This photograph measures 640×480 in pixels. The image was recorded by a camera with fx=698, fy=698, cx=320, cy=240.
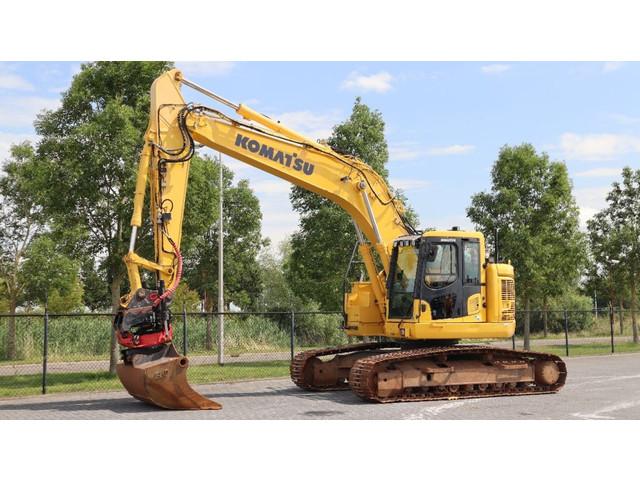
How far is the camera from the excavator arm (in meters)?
11.7

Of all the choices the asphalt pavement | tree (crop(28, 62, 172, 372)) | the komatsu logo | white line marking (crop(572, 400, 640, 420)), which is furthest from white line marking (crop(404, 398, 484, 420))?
tree (crop(28, 62, 172, 372))

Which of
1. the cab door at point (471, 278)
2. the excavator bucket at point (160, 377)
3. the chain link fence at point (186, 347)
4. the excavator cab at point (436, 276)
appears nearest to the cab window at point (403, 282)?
the excavator cab at point (436, 276)

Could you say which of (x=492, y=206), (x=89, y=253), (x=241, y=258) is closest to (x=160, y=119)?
(x=89, y=253)

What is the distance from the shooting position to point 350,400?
13.9m

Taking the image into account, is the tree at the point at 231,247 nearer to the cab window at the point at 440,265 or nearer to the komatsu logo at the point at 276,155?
the komatsu logo at the point at 276,155

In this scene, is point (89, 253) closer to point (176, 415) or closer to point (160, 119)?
point (160, 119)

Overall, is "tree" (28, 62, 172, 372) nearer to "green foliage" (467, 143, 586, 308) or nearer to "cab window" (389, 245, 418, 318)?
"cab window" (389, 245, 418, 318)

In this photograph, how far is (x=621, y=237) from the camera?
3234cm

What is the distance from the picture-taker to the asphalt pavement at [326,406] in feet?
38.9

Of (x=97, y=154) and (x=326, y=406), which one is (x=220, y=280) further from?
(x=326, y=406)

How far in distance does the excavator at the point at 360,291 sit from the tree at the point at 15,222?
1988 centimetres

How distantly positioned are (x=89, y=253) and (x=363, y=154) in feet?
31.3

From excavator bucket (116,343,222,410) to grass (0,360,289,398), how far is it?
4.36 metres

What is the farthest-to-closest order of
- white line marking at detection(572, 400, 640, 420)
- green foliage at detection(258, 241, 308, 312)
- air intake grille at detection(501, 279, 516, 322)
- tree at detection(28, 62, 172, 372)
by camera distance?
green foliage at detection(258, 241, 308, 312) < tree at detection(28, 62, 172, 372) < air intake grille at detection(501, 279, 516, 322) < white line marking at detection(572, 400, 640, 420)
